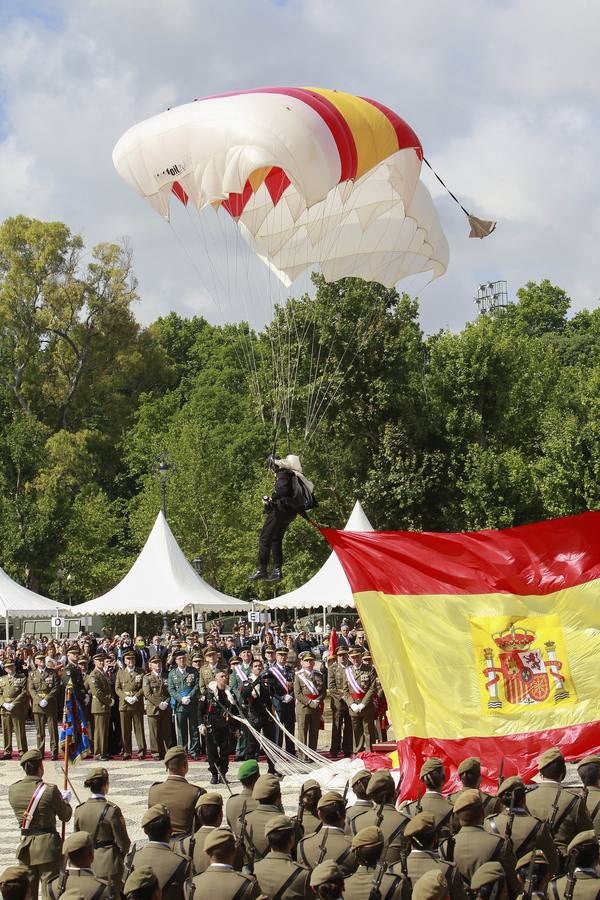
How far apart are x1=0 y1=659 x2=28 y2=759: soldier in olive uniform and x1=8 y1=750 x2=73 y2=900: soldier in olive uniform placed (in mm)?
10491

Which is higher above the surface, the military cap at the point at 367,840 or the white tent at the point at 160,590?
the white tent at the point at 160,590

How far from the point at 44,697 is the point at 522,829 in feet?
42.4

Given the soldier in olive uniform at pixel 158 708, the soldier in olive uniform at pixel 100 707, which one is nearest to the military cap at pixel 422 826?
the soldier in olive uniform at pixel 158 708

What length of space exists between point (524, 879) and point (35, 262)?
46.0 meters

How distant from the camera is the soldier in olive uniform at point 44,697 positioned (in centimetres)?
1853

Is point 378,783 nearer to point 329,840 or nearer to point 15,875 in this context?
point 329,840

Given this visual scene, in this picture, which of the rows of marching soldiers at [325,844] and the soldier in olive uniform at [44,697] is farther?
the soldier in olive uniform at [44,697]

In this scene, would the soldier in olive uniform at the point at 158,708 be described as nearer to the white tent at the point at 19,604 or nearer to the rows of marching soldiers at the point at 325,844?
the rows of marching soldiers at the point at 325,844

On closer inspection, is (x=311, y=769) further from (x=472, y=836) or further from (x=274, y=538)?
(x=472, y=836)

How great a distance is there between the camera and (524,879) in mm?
6551

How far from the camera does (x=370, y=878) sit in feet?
19.8

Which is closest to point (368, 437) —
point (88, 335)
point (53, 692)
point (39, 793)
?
point (88, 335)

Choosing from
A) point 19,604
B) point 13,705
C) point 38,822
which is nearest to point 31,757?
point 38,822

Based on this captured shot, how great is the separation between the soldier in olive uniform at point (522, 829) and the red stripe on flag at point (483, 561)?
523 centimetres
